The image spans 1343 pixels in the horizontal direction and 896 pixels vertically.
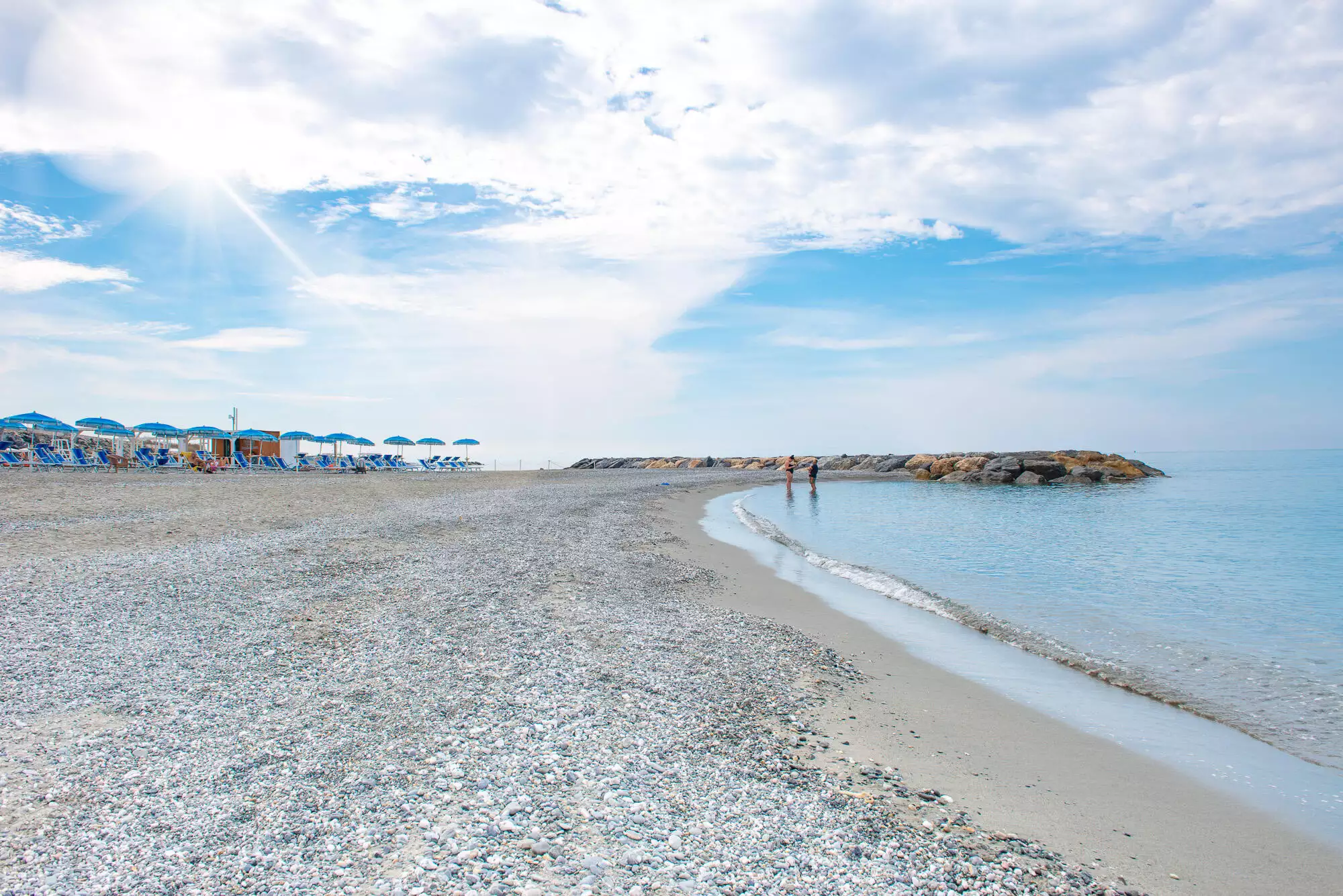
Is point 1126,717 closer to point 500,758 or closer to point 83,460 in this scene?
point 500,758

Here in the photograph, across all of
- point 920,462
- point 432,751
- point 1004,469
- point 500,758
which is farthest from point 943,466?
point 432,751

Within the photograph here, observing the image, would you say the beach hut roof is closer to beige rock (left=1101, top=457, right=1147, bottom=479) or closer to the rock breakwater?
the rock breakwater

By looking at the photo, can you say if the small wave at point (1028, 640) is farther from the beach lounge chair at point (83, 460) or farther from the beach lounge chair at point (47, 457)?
the beach lounge chair at point (83, 460)

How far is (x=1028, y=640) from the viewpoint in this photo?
8336 millimetres

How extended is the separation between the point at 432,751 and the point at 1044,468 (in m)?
56.6

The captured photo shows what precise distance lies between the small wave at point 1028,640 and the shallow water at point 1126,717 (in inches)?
4.7

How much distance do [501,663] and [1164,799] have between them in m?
5.06

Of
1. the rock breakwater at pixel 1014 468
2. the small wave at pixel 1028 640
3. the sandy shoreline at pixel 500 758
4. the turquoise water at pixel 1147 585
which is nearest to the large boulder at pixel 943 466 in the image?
the rock breakwater at pixel 1014 468

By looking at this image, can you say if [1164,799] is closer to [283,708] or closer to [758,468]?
[283,708]

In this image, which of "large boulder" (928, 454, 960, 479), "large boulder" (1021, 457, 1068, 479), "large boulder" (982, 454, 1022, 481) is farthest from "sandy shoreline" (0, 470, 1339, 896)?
"large boulder" (928, 454, 960, 479)

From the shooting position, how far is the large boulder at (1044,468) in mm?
51406

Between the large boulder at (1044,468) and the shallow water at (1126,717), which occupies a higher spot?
the large boulder at (1044,468)

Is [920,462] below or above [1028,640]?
above

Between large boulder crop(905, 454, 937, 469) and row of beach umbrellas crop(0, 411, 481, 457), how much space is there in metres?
53.8
